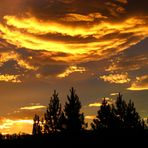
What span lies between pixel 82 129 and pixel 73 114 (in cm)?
252

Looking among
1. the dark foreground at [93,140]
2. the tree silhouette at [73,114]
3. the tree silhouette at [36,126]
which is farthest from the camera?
the tree silhouette at [36,126]

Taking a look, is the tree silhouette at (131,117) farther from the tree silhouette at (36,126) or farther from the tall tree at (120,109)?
the tree silhouette at (36,126)

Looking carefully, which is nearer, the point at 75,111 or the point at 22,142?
the point at 22,142

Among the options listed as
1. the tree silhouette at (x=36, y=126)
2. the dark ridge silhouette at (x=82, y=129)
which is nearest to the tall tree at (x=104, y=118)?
the dark ridge silhouette at (x=82, y=129)

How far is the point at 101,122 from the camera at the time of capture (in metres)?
56.0

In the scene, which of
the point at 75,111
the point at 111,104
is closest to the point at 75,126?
the point at 75,111

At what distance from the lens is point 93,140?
36.2 m

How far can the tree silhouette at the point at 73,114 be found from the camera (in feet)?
165

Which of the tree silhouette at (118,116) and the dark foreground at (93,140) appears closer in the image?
the dark foreground at (93,140)

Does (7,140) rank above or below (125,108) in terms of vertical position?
below

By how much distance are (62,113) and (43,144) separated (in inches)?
620

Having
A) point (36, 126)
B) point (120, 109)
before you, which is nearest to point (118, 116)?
point (120, 109)

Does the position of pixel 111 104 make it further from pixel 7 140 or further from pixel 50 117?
pixel 7 140

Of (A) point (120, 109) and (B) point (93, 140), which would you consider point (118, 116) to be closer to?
(A) point (120, 109)
